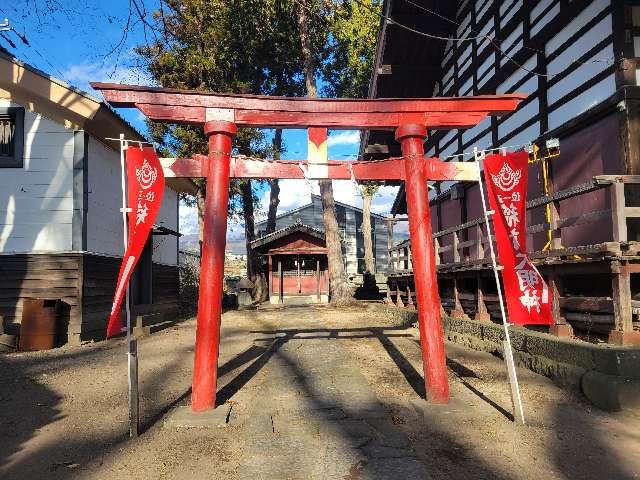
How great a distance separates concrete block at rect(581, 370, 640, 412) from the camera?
5.01m

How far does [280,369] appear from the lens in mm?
7129

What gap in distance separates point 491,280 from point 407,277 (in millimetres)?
4193

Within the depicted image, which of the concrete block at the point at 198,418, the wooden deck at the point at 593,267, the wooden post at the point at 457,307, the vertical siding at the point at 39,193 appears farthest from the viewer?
the vertical siding at the point at 39,193

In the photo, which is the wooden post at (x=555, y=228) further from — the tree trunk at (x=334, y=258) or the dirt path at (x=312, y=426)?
the tree trunk at (x=334, y=258)

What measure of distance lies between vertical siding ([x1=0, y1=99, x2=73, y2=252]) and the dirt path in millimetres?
3245

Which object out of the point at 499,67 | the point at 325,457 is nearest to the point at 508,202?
the point at 325,457

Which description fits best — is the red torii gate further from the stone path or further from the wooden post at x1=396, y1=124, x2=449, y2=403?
the stone path

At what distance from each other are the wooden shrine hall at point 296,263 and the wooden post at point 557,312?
17.9 meters

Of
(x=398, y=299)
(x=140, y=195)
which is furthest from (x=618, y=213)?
(x=398, y=299)

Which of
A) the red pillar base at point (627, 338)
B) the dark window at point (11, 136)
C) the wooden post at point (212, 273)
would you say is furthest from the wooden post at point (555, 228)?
the dark window at point (11, 136)

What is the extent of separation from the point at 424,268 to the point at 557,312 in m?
2.42

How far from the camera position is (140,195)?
5.11m

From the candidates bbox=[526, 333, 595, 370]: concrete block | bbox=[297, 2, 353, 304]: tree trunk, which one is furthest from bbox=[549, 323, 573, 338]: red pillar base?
bbox=[297, 2, 353, 304]: tree trunk

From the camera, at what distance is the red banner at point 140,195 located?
4977 millimetres
